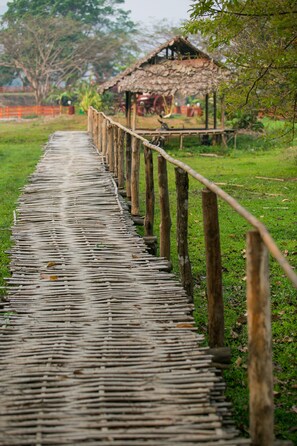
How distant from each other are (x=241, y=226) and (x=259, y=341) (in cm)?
690

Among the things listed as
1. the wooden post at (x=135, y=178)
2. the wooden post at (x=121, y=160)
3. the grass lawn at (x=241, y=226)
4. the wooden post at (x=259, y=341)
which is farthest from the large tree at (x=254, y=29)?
the wooden post at (x=259, y=341)

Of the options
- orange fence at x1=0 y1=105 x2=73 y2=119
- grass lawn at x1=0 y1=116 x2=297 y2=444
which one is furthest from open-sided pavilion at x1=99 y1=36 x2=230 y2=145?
orange fence at x1=0 y1=105 x2=73 y2=119

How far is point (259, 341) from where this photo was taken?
Answer: 3.61 m

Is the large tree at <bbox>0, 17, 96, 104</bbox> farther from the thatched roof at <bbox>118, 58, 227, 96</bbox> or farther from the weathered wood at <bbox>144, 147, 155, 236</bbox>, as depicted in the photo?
the weathered wood at <bbox>144, 147, 155, 236</bbox>

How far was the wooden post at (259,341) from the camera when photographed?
11.8ft

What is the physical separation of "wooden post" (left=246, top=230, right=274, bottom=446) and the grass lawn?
0.78 m

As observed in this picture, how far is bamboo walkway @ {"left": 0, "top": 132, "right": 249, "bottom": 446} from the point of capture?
3.64m

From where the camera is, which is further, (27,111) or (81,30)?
(81,30)

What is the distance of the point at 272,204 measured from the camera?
12.4m

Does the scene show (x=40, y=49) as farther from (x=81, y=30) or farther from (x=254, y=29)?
(x=254, y=29)

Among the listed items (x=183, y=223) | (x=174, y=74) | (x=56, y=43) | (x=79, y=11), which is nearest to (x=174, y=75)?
(x=174, y=74)

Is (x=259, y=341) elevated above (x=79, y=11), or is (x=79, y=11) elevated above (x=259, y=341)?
(x=79, y=11)

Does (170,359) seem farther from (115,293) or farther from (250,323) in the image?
(115,293)

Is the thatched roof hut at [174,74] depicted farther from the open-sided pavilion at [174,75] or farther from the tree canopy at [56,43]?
the tree canopy at [56,43]
